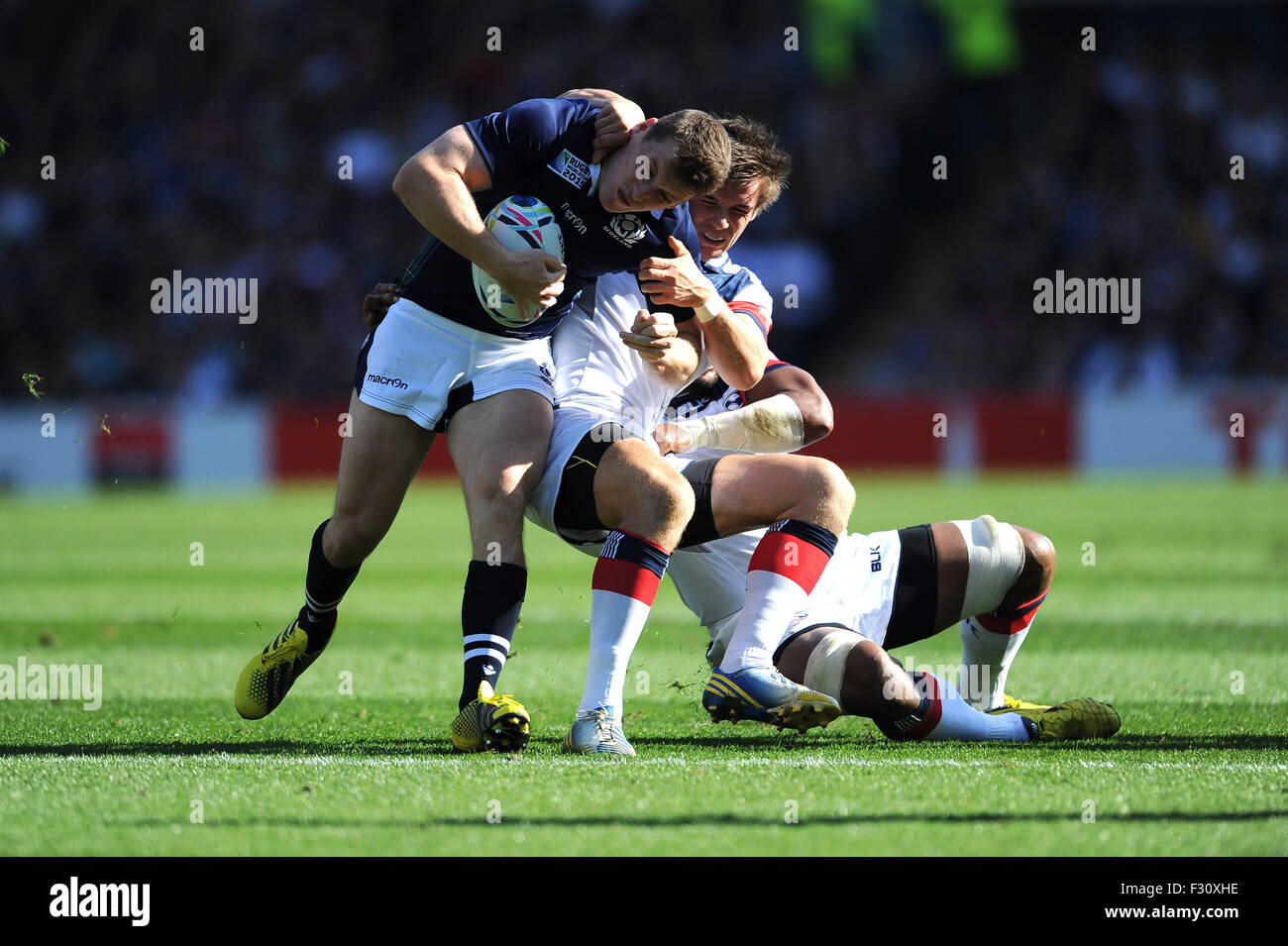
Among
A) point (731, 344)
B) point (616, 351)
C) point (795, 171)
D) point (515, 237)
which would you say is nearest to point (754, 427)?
point (731, 344)

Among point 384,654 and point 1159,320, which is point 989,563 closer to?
point 384,654

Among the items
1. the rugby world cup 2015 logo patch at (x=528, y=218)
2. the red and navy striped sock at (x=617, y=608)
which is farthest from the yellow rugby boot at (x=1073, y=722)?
the rugby world cup 2015 logo patch at (x=528, y=218)

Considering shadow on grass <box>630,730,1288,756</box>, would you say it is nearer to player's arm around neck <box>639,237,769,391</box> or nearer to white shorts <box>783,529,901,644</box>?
white shorts <box>783,529,901,644</box>

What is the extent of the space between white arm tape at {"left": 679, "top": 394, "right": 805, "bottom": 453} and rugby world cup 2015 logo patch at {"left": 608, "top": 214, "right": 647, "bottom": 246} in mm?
637

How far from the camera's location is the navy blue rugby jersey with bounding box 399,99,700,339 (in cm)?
452

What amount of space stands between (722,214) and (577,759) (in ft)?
6.12

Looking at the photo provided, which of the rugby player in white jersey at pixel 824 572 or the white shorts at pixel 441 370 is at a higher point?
the white shorts at pixel 441 370

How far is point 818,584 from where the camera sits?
15.3 feet

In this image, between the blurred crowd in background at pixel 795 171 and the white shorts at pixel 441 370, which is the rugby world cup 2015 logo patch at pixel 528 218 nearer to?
the white shorts at pixel 441 370

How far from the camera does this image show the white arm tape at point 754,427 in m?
4.86

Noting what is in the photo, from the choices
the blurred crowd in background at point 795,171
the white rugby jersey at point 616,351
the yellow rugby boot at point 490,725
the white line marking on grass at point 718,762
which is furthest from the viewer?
the blurred crowd in background at point 795,171

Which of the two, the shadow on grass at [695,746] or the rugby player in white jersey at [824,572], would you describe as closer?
the shadow on grass at [695,746]

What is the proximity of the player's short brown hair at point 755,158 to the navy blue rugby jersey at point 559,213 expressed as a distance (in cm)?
25

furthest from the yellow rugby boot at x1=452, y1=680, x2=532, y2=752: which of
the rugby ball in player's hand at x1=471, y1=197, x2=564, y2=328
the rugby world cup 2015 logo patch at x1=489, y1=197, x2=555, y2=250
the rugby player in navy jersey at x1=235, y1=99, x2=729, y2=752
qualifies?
the rugby world cup 2015 logo patch at x1=489, y1=197, x2=555, y2=250
